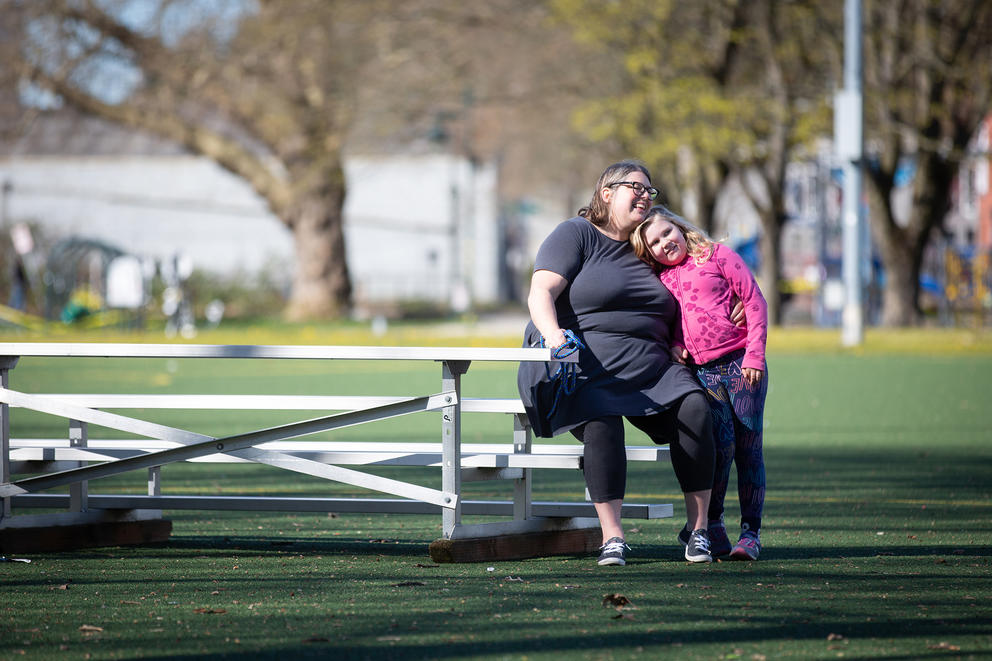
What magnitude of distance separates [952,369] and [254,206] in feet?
161

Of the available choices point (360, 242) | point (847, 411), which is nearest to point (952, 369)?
point (847, 411)

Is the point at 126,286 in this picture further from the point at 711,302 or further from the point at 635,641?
the point at 635,641

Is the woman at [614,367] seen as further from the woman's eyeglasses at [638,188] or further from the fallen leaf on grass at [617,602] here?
the fallen leaf on grass at [617,602]

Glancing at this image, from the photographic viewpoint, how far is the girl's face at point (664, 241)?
5.82 metres

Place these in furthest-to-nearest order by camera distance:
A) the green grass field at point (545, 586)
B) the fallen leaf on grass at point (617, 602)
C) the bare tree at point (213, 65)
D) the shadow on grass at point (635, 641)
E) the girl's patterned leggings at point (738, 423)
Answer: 1. the bare tree at point (213, 65)
2. the girl's patterned leggings at point (738, 423)
3. the fallen leaf on grass at point (617, 602)
4. the green grass field at point (545, 586)
5. the shadow on grass at point (635, 641)

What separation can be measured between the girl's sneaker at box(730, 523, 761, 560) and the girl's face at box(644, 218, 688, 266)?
1138mm

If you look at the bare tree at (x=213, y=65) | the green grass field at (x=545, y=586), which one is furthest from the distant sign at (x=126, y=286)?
the green grass field at (x=545, y=586)

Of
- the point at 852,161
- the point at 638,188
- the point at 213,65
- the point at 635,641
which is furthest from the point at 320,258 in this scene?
the point at 635,641

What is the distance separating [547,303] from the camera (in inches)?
221

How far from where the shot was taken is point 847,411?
1417 cm

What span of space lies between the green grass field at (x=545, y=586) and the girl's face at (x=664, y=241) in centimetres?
122

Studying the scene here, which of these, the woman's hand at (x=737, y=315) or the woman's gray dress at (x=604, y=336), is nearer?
the woman's gray dress at (x=604, y=336)

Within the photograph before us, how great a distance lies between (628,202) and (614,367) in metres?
0.68

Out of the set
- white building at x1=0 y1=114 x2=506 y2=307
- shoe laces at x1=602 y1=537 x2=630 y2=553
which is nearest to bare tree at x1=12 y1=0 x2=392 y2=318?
shoe laces at x1=602 y1=537 x2=630 y2=553
